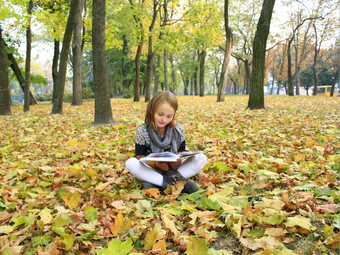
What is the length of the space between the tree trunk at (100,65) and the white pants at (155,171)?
4.36m

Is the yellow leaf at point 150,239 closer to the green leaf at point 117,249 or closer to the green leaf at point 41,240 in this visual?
the green leaf at point 117,249

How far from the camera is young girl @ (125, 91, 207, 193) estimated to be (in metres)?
2.35

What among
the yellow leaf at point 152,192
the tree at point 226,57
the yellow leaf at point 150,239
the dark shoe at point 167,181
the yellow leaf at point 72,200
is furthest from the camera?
the tree at point 226,57

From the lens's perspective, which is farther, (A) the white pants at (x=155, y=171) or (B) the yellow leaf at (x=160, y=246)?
(A) the white pants at (x=155, y=171)

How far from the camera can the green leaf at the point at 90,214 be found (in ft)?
6.03

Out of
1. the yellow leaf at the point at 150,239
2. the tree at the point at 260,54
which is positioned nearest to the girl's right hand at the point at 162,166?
the yellow leaf at the point at 150,239

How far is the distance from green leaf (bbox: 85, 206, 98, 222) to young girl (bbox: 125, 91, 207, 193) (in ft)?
1.85

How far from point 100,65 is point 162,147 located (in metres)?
4.34

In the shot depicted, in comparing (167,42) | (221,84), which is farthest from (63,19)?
(221,84)

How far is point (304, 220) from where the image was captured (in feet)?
5.34

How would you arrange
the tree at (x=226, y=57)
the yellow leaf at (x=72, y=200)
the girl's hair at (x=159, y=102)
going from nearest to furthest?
the yellow leaf at (x=72, y=200), the girl's hair at (x=159, y=102), the tree at (x=226, y=57)

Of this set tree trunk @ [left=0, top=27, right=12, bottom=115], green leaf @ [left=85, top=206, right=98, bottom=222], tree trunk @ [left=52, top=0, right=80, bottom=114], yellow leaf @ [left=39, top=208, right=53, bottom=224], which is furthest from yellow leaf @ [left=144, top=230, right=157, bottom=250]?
tree trunk @ [left=0, top=27, right=12, bottom=115]

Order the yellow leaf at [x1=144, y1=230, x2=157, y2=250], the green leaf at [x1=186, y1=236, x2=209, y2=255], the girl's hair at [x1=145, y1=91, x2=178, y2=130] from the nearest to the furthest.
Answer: the green leaf at [x1=186, y1=236, x2=209, y2=255], the yellow leaf at [x1=144, y1=230, x2=157, y2=250], the girl's hair at [x1=145, y1=91, x2=178, y2=130]

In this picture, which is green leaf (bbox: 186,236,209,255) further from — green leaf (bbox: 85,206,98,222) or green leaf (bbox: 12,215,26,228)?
green leaf (bbox: 12,215,26,228)
